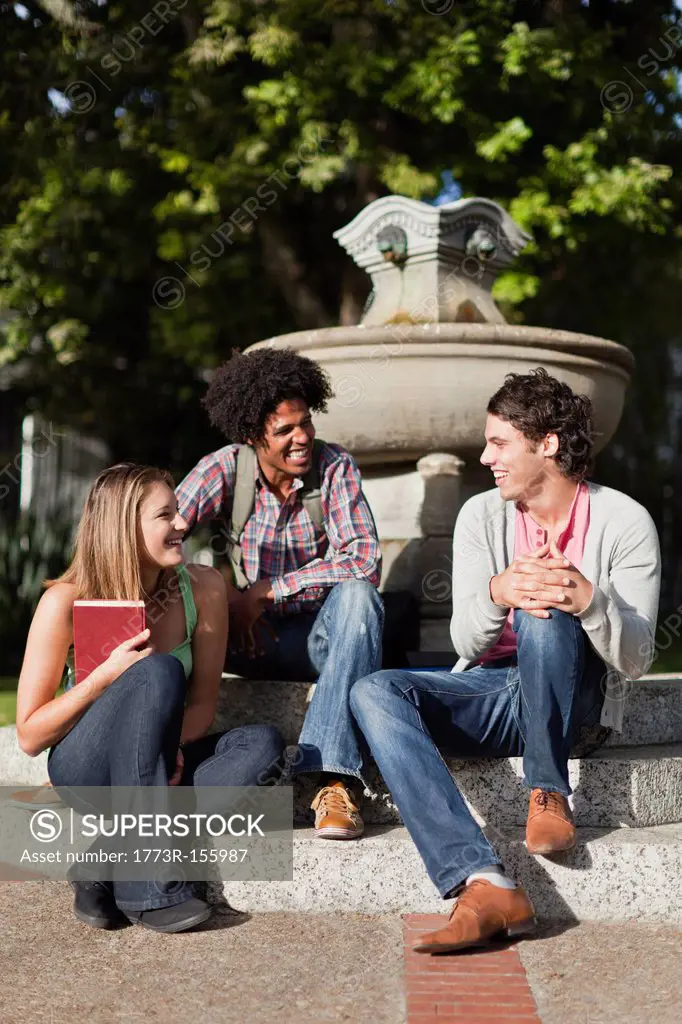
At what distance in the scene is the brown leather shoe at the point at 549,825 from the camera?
2.83 m

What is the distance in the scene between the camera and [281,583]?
144 inches

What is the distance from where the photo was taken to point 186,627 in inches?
128

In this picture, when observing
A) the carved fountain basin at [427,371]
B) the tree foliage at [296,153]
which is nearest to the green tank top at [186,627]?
the carved fountain basin at [427,371]

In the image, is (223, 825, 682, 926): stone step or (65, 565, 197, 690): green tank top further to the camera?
(65, 565, 197, 690): green tank top

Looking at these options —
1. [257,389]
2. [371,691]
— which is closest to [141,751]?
[371,691]

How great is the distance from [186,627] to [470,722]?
83 cm

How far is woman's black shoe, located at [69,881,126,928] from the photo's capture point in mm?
2828

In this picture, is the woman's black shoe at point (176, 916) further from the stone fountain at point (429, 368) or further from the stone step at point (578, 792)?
Answer: the stone fountain at point (429, 368)

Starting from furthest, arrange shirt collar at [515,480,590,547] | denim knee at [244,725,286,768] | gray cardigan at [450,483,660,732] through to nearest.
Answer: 1. shirt collar at [515,480,590,547]
2. denim knee at [244,725,286,768]
3. gray cardigan at [450,483,660,732]

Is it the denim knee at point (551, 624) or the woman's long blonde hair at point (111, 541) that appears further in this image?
the woman's long blonde hair at point (111, 541)

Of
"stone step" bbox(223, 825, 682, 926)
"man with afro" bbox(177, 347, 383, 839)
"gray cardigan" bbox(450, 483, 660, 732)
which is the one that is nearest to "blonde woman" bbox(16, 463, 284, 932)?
"stone step" bbox(223, 825, 682, 926)

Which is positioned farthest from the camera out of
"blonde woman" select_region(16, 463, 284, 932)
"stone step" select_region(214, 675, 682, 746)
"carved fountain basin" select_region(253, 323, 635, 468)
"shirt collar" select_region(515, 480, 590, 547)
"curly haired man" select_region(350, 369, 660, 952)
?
"carved fountain basin" select_region(253, 323, 635, 468)

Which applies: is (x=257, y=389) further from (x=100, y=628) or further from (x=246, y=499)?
(x=100, y=628)

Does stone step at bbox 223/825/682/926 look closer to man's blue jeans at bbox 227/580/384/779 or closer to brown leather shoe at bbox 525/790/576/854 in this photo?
brown leather shoe at bbox 525/790/576/854
